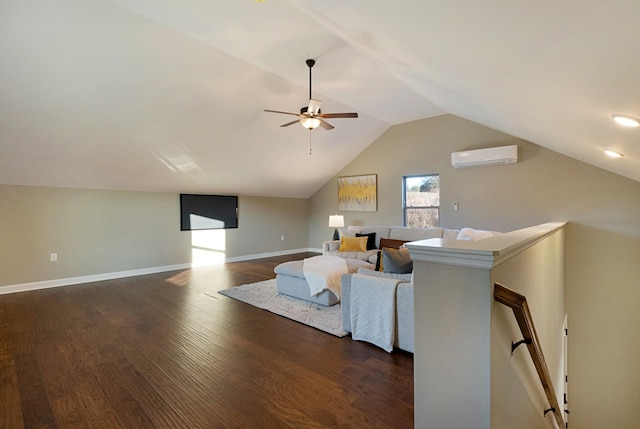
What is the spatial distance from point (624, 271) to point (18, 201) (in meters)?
9.39

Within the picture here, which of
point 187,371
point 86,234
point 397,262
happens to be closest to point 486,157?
point 397,262

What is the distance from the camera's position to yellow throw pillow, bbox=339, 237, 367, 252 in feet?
19.2

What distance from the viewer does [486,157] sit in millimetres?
5535

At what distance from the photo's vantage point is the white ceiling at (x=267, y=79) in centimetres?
127

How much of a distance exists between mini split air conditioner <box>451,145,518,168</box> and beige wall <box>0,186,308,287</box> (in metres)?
5.39

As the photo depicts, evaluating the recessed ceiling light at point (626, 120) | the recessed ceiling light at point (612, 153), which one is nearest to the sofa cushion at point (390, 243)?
the recessed ceiling light at point (612, 153)

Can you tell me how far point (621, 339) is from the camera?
14.2 feet

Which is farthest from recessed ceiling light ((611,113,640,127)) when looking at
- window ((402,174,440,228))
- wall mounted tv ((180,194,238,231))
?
wall mounted tv ((180,194,238,231))

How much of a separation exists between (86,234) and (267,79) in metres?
4.38

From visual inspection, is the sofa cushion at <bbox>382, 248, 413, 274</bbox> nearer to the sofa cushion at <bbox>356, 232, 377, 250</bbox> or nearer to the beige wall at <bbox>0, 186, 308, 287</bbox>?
the sofa cushion at <bbox>356, 232, 377, 250</bbox>

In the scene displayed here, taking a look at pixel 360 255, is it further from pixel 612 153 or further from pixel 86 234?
pixel 86 234

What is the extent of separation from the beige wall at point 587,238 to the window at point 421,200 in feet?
1.90

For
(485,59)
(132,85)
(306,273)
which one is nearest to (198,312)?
(306,273)

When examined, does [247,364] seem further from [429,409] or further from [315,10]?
[315,10]
